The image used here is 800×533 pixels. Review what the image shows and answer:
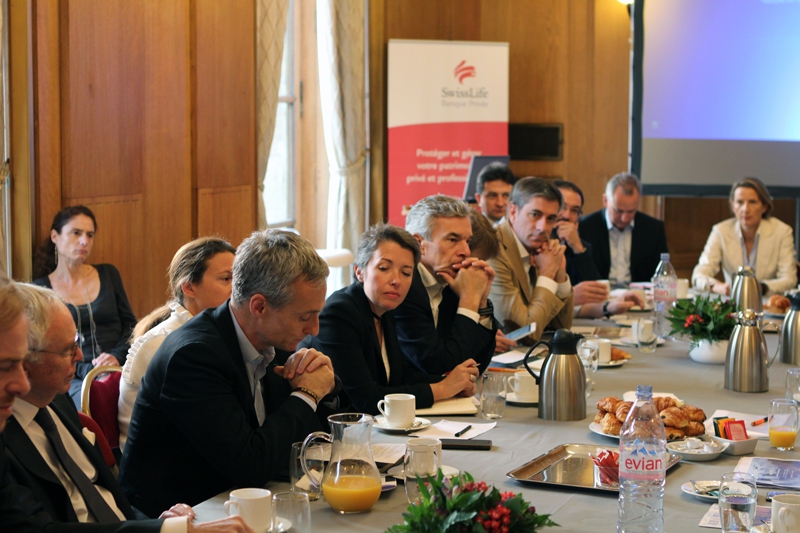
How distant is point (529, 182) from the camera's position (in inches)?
164

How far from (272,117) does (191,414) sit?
393cm

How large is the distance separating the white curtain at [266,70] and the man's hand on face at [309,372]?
3.49m

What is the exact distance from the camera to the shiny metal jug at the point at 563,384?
7.98ft

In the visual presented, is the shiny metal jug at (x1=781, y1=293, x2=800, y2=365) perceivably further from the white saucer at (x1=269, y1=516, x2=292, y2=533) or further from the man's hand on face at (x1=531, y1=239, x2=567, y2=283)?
the white saucer at (x1=269, y1=516, x2=292, y2=533)

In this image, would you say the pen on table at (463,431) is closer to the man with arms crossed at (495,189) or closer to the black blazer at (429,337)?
the black blazer at (429,337)

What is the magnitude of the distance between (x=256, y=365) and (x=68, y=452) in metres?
0.48

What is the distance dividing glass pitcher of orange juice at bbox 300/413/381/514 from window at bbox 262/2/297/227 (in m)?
4.66

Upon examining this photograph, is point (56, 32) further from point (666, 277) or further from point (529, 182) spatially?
point (666, 277)

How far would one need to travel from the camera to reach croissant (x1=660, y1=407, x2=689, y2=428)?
217 cm

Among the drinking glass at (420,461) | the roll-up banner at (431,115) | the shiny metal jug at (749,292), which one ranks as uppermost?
the roll-up banner at (431,115)

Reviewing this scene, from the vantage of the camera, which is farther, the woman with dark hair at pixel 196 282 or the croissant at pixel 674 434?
the woman with dark hair at pixel 196 282

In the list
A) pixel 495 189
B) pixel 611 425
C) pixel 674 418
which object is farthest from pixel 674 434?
pixel 495 189

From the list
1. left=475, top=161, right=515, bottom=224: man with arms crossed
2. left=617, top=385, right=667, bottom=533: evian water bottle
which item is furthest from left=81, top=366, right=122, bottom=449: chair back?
left=475, top=161, right=515, bottom=224: man with arms crossed

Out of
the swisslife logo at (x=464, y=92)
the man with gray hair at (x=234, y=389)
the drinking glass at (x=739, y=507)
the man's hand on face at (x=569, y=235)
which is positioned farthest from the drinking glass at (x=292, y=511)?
the swisslife logo at (x=464, y=92)
